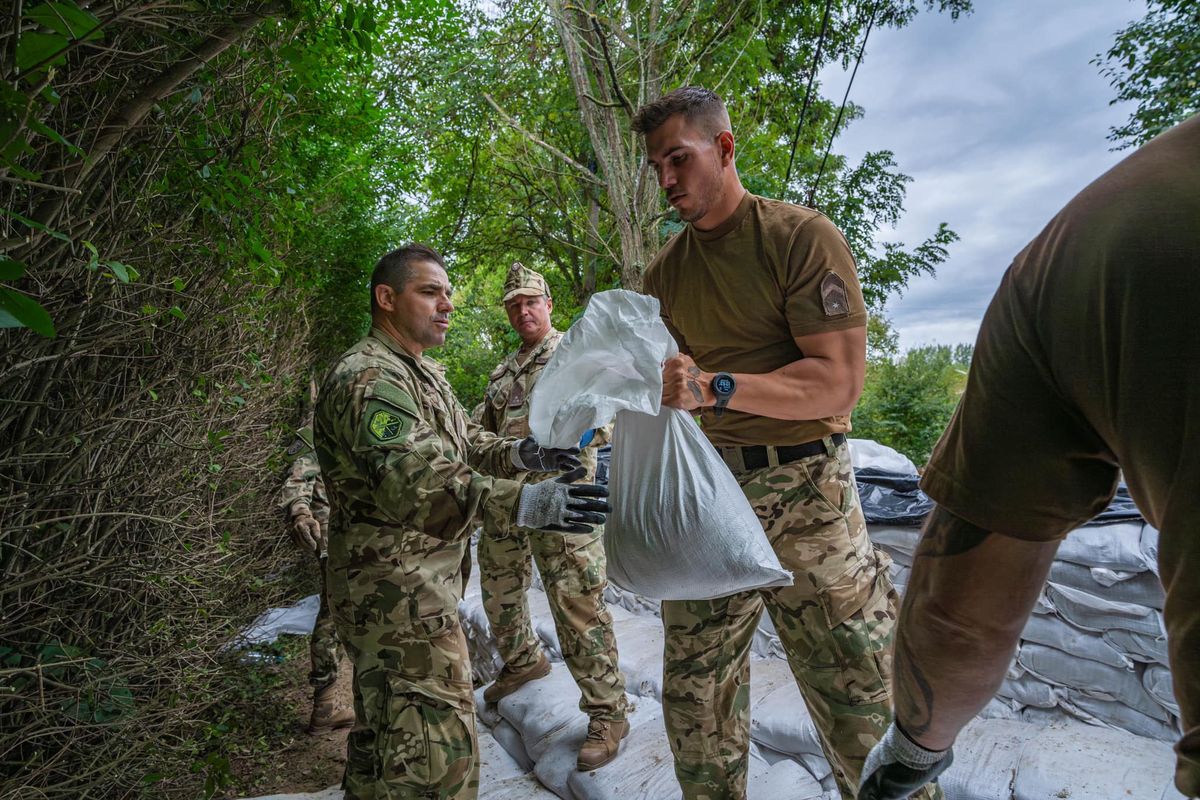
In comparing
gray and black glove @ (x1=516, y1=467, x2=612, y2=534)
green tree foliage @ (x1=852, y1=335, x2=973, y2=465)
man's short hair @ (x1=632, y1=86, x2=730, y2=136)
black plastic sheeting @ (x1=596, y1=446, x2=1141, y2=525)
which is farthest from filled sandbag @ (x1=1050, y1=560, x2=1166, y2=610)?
green tree foliage @ (x1=852, y1=335, x2=973, y2=465)

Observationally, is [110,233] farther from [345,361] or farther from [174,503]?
[174,503]

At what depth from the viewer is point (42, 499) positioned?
182cm

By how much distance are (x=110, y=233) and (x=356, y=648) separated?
Answer: 1.33 m

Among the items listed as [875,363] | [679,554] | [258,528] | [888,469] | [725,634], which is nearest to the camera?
[679,554]

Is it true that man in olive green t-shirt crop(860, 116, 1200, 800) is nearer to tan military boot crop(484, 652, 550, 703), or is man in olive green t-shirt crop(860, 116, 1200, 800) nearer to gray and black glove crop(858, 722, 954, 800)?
gray and black glove crop(858, 722, 954, 800)

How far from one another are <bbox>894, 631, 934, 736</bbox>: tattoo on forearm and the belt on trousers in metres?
0.87

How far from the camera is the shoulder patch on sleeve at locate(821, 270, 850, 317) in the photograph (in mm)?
1664

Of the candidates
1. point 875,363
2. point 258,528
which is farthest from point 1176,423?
Answer: point 875,363

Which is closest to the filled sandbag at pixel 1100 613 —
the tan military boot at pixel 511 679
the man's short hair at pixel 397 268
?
the tan military boot at pixel 511 679

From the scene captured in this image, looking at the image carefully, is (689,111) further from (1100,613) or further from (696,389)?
(1100,613)

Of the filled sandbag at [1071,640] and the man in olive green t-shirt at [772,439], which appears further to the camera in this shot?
the filled sandbag at [1071,640]

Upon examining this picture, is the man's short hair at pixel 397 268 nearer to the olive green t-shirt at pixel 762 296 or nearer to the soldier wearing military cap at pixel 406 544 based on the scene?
the soldier wearing military cap at pixel 406 544

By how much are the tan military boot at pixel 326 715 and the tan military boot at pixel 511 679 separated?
703mm

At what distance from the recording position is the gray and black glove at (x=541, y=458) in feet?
6.31
